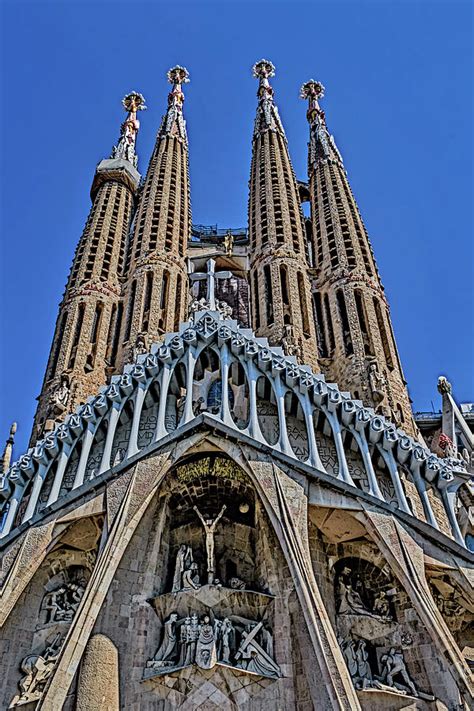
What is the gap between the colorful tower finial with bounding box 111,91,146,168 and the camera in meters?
26.5

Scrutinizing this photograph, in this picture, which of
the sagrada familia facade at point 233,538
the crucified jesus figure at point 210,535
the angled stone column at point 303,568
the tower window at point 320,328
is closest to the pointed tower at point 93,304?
the sagrada familia facade at point 233,538

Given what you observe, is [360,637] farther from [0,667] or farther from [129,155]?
[129,155]

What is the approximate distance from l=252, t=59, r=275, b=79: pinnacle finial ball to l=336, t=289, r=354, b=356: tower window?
50.4 ft

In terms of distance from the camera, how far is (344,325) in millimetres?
18297

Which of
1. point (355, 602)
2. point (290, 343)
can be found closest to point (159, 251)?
point (290, 343)

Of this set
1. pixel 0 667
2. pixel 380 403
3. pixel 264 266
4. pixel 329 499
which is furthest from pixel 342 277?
pixel 0 667

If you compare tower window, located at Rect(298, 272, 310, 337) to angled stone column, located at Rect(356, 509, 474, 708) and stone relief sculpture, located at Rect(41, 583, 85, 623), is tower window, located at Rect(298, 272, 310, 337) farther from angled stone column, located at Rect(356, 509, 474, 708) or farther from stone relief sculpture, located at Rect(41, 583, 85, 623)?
stone relief sculpture, located at Rect(41, 583, 85, 623)

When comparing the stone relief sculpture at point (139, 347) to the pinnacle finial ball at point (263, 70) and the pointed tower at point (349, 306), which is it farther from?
the pinnacle finial ball at point (263, 70)

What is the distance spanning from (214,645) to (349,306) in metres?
9.57

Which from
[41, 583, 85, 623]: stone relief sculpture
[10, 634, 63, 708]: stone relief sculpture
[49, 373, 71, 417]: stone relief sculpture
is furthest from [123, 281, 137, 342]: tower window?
[10, 634, 63, 708]: stone relief sculpture

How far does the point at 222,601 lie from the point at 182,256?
11698mm

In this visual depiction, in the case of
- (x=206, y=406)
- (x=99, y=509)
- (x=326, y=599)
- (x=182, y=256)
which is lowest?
(x=326, y=599)

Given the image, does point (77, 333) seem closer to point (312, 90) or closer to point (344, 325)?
point (344, 325)

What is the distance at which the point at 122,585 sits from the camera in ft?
40.3
